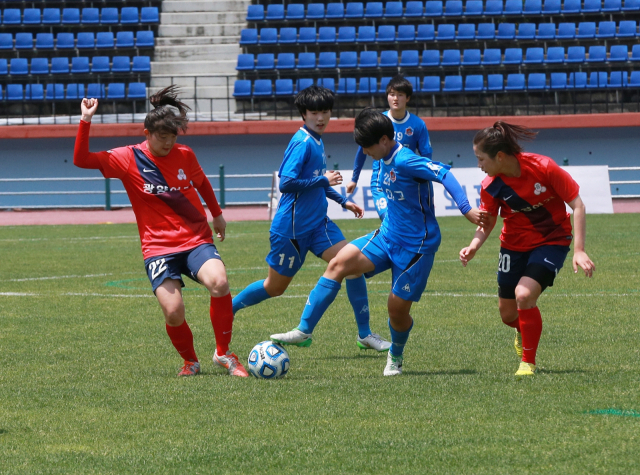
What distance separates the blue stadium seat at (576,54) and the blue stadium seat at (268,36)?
320 inches

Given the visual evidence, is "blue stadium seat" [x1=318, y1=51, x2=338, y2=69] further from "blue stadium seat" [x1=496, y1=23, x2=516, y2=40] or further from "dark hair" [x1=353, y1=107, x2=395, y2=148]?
"dark hair" [x1=353, y1=107, x2=395, y2=148]

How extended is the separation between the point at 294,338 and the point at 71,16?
2657 cm

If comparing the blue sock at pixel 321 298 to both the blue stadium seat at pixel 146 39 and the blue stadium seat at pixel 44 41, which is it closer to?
the blue stadium seat at pixel 146 39

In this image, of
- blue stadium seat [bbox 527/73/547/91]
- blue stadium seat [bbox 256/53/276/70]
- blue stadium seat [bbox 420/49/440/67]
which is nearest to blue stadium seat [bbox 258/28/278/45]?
blue stadium seat [bbox 256/53/276/70]

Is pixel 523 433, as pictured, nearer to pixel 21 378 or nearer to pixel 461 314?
pixel 21 378

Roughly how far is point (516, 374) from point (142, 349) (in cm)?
276

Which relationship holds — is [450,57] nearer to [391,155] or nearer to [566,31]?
[566,31]

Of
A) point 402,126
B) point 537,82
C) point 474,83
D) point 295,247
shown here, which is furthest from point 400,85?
point 537,82

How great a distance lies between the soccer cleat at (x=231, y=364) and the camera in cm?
555

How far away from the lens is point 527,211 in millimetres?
5367

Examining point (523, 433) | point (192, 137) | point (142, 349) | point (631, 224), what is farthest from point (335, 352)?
point (192, 137)

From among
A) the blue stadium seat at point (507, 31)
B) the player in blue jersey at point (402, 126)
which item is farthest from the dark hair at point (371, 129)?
the blue stadium seat at point (507, 31)

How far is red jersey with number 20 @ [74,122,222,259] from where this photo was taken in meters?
5.69

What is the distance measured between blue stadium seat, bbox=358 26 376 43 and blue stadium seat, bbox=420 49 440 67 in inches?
72.9
